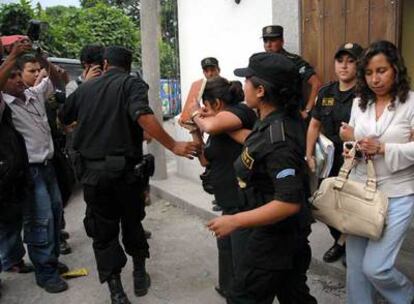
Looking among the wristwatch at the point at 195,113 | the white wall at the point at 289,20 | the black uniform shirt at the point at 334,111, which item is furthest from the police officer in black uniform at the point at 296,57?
the wristwatch at the point at 195,113

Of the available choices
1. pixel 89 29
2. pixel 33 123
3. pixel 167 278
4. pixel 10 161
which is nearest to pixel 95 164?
pixel 10 161

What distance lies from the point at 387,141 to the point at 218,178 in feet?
3.38

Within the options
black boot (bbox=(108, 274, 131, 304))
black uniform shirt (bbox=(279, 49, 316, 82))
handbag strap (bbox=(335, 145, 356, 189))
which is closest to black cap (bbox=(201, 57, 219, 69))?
black uniform shirt (bbox=(279, 49, 316, 82))

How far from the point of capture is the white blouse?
2438 mm

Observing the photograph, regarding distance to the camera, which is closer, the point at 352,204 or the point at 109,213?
the point at 352,204

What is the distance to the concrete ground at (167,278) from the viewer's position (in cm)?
354

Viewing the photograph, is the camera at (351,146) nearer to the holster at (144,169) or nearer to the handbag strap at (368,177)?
the handbag strap at (368,177)

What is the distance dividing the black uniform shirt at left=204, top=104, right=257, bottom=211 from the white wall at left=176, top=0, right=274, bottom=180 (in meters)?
2.47

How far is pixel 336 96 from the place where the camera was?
3.55 metres

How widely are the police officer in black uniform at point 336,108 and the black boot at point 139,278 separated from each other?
57.6 inches

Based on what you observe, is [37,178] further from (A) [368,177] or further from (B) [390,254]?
(B) [390,254]

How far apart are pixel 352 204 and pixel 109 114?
1.77m

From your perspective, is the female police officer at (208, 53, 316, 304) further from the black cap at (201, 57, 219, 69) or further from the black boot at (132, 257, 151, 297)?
the black cap at (201, 57, 219, 69)

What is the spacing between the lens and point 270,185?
2.18 metres
